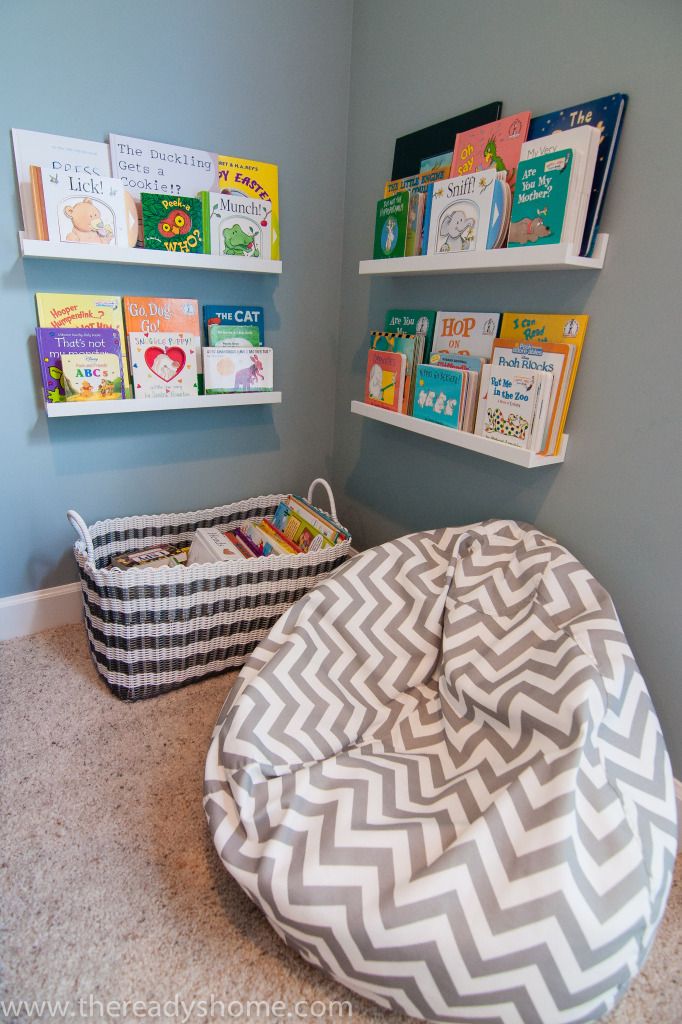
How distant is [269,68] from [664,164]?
1236 mm

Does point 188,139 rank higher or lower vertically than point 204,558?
higher

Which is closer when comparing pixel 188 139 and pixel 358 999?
pixel 358 999

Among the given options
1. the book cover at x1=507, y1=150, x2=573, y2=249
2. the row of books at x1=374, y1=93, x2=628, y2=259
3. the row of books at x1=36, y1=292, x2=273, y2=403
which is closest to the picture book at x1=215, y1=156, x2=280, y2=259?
the row of books at x1=36, y1=292, x2=273, y2=403

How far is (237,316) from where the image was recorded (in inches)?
71.2

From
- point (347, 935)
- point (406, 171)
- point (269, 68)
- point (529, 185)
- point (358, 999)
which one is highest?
point (269, 68)

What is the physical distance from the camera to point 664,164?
3.53ft

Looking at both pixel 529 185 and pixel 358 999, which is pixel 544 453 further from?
pixel 358 999

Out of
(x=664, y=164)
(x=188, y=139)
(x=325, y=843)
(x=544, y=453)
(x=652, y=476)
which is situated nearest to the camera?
(x=325, y=843)

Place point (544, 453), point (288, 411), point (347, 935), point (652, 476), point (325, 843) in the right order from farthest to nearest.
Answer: point (288, 411), point (544, 453), point (652, 476), point (325, 843), point (347, 935)

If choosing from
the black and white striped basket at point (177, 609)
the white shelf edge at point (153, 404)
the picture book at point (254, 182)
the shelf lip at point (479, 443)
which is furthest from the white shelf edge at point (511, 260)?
the black and white striped basket at point (177, 609)

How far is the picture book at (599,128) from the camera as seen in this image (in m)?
1.11

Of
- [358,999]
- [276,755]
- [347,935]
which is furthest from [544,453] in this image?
[358,999]

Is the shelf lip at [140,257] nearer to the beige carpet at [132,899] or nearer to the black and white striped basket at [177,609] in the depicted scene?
the black and white striped basket at [177,609]

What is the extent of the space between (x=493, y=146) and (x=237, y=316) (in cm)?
88
